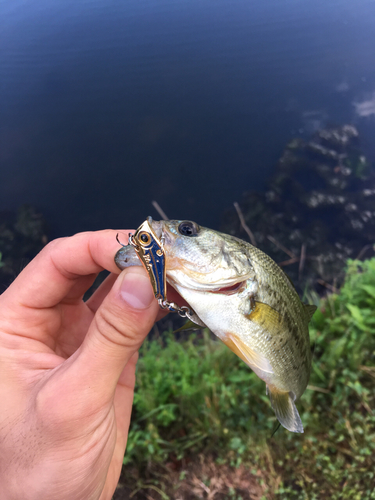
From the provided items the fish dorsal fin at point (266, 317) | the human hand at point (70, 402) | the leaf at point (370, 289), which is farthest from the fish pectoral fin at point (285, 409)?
the leaf at point (370, 289)

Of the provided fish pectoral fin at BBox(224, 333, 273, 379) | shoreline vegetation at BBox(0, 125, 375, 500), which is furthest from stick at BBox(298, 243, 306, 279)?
fish pectoral fin at BBox(224, 333, 273, 379)

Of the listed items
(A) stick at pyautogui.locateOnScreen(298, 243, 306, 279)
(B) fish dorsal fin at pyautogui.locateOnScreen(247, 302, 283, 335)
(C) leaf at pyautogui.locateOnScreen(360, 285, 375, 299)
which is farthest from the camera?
(A) stick at pyautogui.locateOnScreen(298, 243, 306, 279)

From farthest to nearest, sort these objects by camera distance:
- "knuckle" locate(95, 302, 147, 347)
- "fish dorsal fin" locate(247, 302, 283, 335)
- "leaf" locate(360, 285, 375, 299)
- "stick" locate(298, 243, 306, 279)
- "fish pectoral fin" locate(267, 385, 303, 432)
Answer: "stick" locate(298, 243, 306, 279), "leaf" locate(360, 285, 375, 299), "fish pectoral fin" locate(267, 385, 303, 432), "fish dorsal fin" locate(247, 302, 283, 335), "knuckle" locate(95, 302, 147, 347)

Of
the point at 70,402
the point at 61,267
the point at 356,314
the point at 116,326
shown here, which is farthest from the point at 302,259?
the point at 70,402

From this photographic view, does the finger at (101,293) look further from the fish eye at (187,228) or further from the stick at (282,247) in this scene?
the stick at (282,247)

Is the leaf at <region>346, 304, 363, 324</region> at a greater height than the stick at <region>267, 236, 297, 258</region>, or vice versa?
the leaf at <region>346, 304, 363, 324</region>

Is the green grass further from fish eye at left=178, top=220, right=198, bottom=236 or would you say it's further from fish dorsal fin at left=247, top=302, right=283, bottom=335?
fish eye at left=178, top=220, right=198, bottom=236
